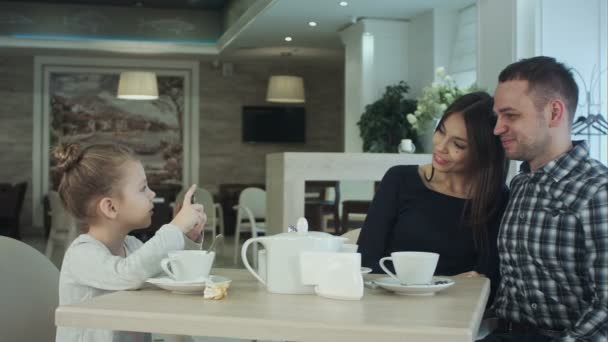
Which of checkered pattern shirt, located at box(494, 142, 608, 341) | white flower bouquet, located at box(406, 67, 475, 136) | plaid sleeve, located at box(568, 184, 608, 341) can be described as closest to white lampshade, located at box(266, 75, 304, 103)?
white flower bouquet, located at box(406, 67, 475, 136)

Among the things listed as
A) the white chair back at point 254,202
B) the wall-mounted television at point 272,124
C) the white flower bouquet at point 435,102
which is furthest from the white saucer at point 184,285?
the wall-mounted television at point 272,124

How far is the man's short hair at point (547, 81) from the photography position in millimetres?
2072

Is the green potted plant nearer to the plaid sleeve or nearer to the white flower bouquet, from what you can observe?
the white flower bouquet

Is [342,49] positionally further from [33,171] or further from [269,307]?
[269,307]

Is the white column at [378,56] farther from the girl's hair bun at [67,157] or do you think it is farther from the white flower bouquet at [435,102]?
the girl's hair bun at [67,157]

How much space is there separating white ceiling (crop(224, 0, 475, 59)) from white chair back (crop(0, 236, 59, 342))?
761 cm

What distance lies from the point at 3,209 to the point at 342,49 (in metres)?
5.84

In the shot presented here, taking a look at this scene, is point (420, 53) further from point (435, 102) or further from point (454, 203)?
point (454, 203)

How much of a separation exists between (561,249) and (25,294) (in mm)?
1244

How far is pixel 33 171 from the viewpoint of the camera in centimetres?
1474

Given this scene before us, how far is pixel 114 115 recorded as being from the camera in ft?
49.4

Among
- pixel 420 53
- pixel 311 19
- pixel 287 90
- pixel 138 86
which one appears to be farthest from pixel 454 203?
pixel 287 90

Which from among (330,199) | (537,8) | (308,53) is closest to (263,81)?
(308,53)

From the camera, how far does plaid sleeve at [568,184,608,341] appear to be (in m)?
1.75
